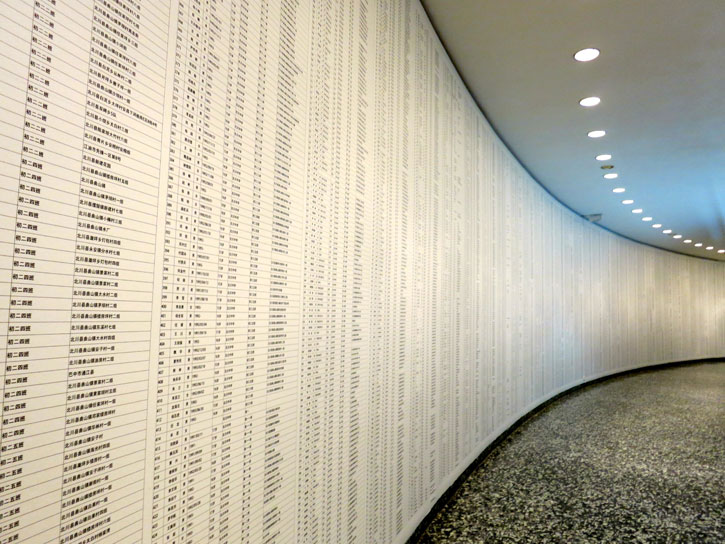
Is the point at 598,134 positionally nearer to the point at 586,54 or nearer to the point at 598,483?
the point at 586,54

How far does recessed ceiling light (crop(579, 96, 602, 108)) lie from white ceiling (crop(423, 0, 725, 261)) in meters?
0.05

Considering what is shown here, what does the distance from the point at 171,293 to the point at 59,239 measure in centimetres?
28

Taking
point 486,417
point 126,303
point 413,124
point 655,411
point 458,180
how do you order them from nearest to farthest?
1. point 126,303
2. point 413,124
3. point 458,180
4. point 486,417
5. point 655,411

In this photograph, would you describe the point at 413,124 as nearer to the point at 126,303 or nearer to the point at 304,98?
the point at 304,98

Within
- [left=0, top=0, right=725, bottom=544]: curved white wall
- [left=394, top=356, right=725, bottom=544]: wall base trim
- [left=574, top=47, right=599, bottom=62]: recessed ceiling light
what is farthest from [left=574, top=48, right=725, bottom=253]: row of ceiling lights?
[left=394, top=356, right=725, bottom=544]: wall base trim

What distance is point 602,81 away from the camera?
380 centimetres

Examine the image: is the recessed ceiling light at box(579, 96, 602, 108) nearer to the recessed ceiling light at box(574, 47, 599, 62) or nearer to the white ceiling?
the white ceiling

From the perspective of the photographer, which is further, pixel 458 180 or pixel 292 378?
pixel 458 180

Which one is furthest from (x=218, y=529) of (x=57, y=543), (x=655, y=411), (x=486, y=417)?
(x=655, y=411)

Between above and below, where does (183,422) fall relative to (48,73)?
below

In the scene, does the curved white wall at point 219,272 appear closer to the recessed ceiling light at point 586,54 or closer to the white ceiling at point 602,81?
the white ceiling at point 602,81

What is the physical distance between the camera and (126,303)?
0.94 m

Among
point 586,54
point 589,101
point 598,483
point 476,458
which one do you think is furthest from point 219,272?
point 589,101

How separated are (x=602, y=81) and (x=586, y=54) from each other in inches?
20.3
